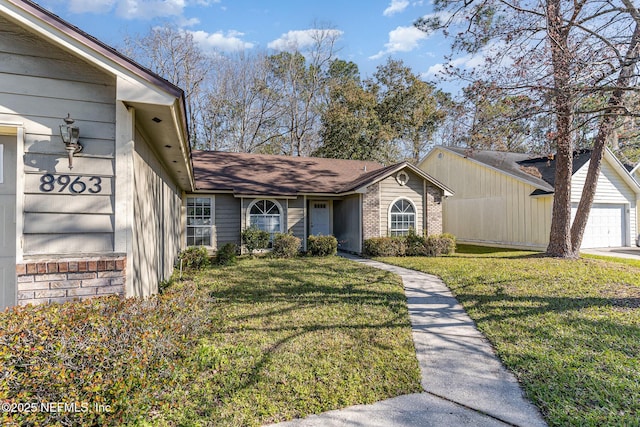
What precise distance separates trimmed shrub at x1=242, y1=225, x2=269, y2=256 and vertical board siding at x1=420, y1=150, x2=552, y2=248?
11859 millimetres

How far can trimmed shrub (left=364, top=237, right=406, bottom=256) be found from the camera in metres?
12.2

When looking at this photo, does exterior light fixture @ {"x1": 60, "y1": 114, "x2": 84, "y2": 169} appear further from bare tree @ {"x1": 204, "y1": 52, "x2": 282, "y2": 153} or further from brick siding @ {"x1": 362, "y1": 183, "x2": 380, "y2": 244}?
bare tree @ {"x1": 204, "y1": 52, "x2": 282, "y2": 153}

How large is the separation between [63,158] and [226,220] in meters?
8.75

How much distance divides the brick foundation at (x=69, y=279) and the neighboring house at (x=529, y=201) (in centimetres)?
1551

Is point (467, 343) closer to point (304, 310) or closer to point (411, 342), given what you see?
point (411, 342)

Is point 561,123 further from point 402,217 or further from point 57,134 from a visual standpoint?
point 57,134

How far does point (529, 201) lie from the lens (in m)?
14.4

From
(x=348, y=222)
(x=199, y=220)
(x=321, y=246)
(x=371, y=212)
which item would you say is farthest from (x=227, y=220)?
(x=371, y=212)

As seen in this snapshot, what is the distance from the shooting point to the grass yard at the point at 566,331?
117 inches

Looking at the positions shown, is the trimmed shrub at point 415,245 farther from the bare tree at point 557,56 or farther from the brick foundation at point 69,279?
the brick foundation at point 69,279

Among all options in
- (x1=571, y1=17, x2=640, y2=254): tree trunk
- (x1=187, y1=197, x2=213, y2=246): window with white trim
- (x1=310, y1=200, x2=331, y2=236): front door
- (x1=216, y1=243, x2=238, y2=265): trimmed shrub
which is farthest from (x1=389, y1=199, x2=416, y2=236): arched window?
(x1=187, y1=197, x2=213, y2=246): window with white trim

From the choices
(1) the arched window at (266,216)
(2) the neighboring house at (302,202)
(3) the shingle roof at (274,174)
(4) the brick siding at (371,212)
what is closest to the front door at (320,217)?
(2) the neighboring house at (302,202)

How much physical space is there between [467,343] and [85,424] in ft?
14.2

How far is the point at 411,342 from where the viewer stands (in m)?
4.33
